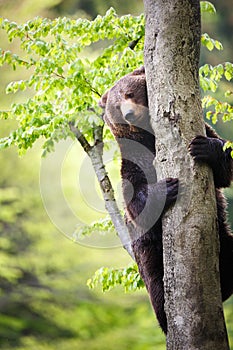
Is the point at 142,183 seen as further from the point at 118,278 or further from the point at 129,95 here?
the point at 118,278

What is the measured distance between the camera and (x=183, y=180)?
1683mm

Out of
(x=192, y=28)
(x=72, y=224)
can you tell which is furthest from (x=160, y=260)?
(x=72, y=224)

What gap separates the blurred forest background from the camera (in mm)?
5656

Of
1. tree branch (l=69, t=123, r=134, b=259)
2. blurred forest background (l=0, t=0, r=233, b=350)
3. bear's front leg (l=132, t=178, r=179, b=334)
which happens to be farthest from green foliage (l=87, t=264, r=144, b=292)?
blurred forest background (l=0, t=0, r=233, b=350)

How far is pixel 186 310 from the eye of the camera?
63.1 inches

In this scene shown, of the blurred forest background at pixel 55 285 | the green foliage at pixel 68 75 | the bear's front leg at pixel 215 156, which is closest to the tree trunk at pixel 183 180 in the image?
the bear's front leg at pixel 215 156

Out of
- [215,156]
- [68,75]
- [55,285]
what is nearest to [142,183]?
[215,156]

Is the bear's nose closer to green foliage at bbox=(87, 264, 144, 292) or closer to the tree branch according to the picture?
the tree branch

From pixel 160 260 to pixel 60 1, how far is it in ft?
14.6

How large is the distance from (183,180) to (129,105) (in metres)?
0.67

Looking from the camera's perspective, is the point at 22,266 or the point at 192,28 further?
the point at 22,266

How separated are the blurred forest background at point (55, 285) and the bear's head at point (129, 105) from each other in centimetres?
339

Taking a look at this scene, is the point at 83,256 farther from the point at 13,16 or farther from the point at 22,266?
the point at 13,16

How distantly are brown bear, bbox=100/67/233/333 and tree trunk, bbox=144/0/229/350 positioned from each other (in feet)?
1.06
